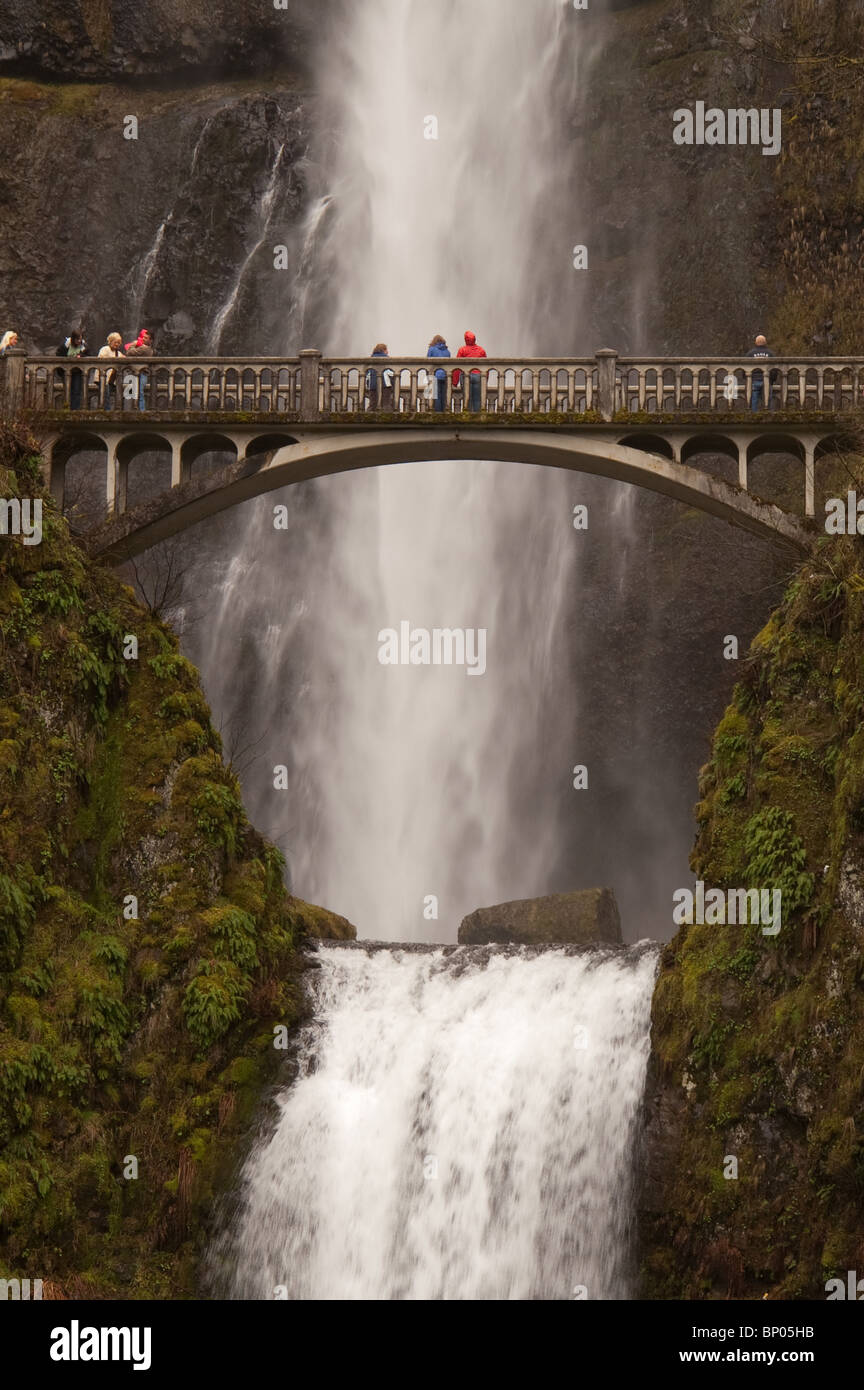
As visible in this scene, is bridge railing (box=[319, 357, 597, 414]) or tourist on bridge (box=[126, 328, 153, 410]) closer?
bridge railing (box=[319, 357, 597, 414])

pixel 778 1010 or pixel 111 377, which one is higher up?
pixel 111 377

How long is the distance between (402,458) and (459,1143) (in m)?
11.6

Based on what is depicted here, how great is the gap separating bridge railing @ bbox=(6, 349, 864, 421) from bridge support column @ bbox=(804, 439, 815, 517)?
27.5 inches

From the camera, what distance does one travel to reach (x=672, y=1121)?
23.3 metres

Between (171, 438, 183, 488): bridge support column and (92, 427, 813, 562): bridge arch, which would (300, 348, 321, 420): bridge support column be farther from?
(171, 438, 183, 488): bridge support column

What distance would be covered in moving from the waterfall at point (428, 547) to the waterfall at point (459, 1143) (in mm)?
12091

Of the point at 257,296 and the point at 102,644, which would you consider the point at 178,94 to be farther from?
the point at 102,644

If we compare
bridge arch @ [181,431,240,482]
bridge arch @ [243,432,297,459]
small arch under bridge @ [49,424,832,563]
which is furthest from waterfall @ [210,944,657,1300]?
bridge arch @ [181,431,240,482]

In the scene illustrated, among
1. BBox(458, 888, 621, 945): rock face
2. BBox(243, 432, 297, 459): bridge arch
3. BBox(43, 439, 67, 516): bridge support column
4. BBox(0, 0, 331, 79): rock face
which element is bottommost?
BBox(458, 888, 621, 945): rock face

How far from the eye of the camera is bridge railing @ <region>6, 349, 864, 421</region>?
29469 mm

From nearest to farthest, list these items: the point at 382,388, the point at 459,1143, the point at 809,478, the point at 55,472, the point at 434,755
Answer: the point at 459,1143
the point at 809,478
the point at 382,388
the point at 55,472
the point at 434,755

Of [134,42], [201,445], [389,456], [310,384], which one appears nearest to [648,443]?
[389,456]

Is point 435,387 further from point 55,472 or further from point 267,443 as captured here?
point 55,472

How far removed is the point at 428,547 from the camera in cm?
4212
